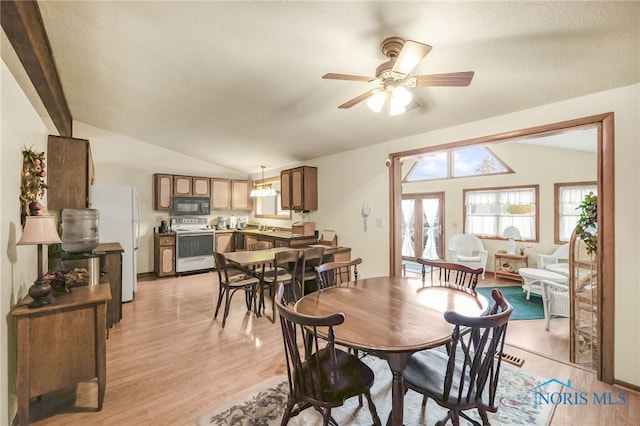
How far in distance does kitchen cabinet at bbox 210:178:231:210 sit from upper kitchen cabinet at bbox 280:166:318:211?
82.8 inches

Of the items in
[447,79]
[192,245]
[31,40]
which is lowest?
[192,245]

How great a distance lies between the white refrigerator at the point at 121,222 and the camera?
390cm

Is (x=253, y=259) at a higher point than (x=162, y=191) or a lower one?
lower

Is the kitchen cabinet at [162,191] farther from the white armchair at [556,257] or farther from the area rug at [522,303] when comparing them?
the white armchair at [556,257]

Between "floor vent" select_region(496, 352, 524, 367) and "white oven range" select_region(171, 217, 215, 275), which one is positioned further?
"white oven range" select_region(171, 217, 215, 275)

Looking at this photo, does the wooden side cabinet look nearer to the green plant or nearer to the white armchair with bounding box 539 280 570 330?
Answer: the white armchair with bounding box 539 280 570 330

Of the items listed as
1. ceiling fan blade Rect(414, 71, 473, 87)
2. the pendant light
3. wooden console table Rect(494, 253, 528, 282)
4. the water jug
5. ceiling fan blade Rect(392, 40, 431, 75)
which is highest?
ceiling fan blade Rect(392, 40, 431, 75)

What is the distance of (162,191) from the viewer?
5.74 meters

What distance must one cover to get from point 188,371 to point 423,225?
6.55 m

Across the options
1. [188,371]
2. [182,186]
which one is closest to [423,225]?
[182,186]

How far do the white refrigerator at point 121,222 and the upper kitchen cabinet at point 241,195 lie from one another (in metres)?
2.71

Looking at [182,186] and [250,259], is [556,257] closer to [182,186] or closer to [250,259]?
[250,259]

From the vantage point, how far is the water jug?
2992mm

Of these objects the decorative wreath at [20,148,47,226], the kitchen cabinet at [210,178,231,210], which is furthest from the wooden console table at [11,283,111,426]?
the kitchen cabinet at [210,178,231,210]
